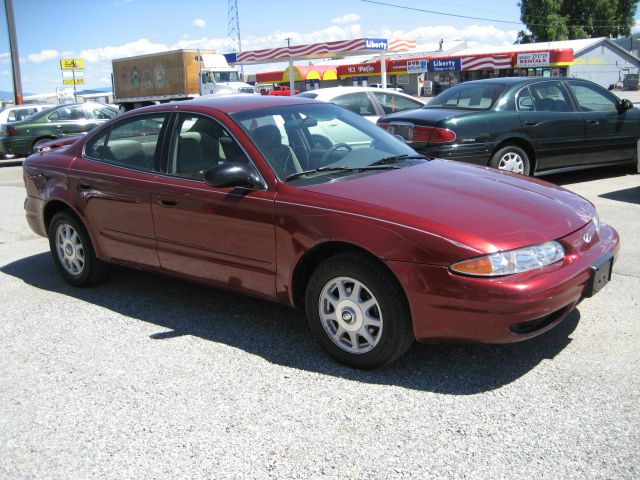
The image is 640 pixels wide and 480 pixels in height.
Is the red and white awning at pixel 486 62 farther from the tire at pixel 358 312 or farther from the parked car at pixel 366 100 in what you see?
the tire at pixel 358 312

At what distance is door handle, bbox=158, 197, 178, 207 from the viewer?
4461mm

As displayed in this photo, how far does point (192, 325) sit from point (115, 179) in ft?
4.24

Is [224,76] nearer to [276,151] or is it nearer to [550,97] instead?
[550,97]

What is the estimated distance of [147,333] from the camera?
450cm

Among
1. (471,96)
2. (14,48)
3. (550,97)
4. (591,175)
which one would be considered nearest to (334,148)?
(471,96)

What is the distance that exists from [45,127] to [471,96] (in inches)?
485

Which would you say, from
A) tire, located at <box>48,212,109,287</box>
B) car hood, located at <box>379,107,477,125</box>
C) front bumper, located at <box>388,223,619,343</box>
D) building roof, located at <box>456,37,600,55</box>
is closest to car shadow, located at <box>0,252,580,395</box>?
tire, located at <box>48,212,109,287</box>

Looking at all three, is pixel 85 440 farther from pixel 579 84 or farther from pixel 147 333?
pixel 579 84

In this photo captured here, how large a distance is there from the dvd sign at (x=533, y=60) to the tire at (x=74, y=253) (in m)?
45.1

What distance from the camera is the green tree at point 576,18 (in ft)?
232

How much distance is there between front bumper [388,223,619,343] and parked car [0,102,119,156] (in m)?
15.1

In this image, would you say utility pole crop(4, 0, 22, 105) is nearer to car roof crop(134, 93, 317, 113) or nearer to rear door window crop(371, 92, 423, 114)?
rear door window crop(371, 92, 423, 114)

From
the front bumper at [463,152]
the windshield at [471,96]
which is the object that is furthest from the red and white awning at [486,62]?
the front bumper at [463,152]

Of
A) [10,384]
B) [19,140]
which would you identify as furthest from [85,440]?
[19,140]
